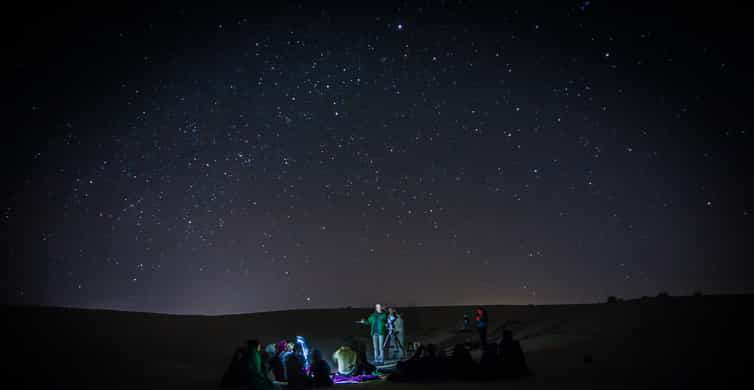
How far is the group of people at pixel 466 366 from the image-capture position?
1281cm

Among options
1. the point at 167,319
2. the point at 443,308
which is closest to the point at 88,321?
the point at 167,319

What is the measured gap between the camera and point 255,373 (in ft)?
41.3

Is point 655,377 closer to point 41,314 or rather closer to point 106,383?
point 106,383

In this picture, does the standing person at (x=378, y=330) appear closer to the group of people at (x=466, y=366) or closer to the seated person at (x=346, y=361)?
the seated person at (x=346, y=361)

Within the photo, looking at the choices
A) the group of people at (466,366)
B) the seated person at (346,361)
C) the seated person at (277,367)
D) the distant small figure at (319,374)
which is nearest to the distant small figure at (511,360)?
the group of people at (466,366)

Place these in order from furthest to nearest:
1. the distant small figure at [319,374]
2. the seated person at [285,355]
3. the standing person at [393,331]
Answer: the standing person at [393,331] < the seated person at [285,355] < the distant small figure at [319,374]

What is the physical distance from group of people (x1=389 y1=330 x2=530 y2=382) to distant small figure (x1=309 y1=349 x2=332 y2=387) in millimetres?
1626

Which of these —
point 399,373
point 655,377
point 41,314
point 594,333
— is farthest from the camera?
point 41,314

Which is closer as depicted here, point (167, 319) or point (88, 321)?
point (88, 321)

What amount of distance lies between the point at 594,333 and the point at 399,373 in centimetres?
1020

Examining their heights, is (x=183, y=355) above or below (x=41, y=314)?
below

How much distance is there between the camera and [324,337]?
30.5m

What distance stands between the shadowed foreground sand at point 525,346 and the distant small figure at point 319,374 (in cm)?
86

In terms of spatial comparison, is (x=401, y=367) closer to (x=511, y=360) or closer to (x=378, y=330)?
(x=511, y=360)
